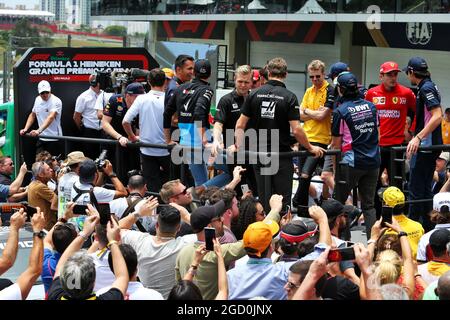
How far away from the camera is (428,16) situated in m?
20.9

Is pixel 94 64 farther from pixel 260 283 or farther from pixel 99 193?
pixel 260 283

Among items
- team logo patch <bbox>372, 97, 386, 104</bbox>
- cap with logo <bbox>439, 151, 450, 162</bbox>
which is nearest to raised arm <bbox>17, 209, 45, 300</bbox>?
team logo patch <bbox>372, 97, 386, 104</bbox>

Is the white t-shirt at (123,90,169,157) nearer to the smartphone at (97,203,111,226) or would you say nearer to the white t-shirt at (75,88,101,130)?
the white t-shirt at (75,88,101,130)

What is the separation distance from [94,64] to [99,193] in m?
5.28

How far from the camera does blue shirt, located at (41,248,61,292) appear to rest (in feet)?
23.1

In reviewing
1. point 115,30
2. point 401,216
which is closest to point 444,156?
point 401,216

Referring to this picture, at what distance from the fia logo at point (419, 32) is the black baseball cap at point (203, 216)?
17.3m

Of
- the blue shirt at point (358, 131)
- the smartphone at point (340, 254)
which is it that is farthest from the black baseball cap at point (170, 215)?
the blue shirt at point (358, 131)

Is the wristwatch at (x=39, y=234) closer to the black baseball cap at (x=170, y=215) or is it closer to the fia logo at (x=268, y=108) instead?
the black baseball cap at (x=170, y=215)

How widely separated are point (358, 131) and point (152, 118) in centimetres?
255

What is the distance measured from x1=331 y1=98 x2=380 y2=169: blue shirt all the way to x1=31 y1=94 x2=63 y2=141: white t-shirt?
5.22 m

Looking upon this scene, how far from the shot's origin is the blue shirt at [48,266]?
7029 millimetres
